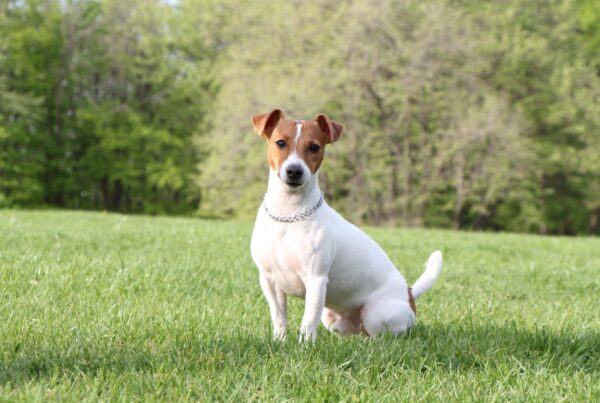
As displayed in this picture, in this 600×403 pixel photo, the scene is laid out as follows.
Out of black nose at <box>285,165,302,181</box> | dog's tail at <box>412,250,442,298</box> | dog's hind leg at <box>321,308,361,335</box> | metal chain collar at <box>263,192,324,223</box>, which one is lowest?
dog's hind leg at <box>321,308,361,335</box>

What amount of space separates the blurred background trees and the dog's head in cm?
2396

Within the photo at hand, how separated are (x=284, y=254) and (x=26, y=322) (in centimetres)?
168

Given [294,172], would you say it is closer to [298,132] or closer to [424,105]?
[298,132]

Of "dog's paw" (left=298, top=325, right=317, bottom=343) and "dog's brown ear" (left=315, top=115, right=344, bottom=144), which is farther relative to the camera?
"dog's brown ear" (left=315, top=115, right=344, bottom=144)

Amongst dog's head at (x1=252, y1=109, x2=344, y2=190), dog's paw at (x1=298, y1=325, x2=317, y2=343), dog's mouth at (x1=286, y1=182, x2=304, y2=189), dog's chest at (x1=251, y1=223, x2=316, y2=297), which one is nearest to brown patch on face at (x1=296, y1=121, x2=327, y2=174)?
dog's head at (x1=252, y1=109, x2=344, y2=190)

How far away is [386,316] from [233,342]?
1.06 metres

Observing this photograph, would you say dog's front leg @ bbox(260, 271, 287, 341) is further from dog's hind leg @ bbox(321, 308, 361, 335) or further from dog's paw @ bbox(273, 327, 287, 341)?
dog's hind leg @ bbox(321, 308, 361, 335)

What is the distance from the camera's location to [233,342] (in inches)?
158

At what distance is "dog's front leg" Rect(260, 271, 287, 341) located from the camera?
4.45m

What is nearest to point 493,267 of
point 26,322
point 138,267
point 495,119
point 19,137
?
point 138,267

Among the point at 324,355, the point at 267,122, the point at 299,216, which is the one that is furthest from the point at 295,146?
the point at 324,355

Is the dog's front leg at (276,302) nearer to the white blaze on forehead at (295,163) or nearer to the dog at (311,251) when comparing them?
the dog at (311,251)

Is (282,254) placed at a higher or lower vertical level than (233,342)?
higher

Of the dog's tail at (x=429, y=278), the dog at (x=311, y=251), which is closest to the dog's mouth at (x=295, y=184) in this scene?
the dog at (x=311, y=251)
